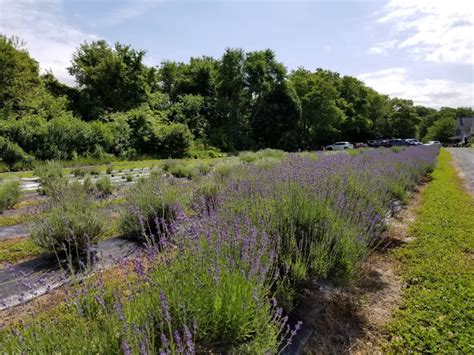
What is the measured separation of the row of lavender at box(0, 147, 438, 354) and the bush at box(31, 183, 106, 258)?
78 centimetres

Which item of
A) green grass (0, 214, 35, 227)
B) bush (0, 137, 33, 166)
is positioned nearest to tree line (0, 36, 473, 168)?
bush (0, 137, 33, 166)

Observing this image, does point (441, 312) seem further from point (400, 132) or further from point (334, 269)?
point (400, 132)

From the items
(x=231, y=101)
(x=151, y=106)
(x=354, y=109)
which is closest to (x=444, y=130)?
(x=354, y=109)

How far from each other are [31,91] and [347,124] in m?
43.1

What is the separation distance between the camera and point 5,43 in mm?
22047

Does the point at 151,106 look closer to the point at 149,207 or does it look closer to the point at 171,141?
the point at 171,141

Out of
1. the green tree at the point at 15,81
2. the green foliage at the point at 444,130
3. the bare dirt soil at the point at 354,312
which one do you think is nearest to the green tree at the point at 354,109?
the green foliage at the point at 444,130

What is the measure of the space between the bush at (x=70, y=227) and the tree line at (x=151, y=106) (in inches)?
471

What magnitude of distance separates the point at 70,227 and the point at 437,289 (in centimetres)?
430

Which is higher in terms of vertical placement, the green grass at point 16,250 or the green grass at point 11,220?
the green grass at point 11,220

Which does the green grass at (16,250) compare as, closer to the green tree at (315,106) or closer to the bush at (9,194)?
the bush at (9,194)

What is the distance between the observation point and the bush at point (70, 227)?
3564mm

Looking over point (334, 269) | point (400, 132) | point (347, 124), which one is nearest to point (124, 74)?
point (334, 269)

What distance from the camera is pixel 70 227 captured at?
3.65 metres
